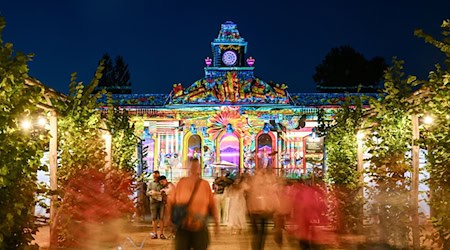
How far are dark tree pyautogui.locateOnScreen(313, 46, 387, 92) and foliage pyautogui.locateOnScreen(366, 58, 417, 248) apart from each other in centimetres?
4673

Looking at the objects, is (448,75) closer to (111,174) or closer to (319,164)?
(111,174)

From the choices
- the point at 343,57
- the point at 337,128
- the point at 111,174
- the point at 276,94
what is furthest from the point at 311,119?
the point at 343,57

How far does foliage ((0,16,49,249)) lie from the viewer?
296 inches

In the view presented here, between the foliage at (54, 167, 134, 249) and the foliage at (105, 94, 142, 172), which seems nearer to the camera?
the foliage at (54, 167, 134, 249)

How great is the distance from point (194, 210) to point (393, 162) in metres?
5.50

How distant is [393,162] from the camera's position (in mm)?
12820

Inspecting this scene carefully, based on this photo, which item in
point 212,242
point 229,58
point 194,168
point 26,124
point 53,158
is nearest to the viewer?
point 26,124

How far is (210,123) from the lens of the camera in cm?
3212

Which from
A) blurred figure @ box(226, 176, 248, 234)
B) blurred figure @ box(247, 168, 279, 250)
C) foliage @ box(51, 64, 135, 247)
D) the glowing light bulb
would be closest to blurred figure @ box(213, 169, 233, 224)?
blurred figure @ box(226, 176, 248, 234)

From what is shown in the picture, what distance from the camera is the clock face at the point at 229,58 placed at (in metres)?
32.6

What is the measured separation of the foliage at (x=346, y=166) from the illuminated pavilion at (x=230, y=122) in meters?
11.7

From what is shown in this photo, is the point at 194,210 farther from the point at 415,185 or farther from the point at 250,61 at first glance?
the point at 250,61

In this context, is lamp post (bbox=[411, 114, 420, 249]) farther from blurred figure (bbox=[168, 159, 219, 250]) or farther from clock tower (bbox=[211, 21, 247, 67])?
clock tower (bbox=[211, 21, 247, 67])

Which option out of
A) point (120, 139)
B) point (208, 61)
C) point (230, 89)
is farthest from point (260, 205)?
point (208, 61)
